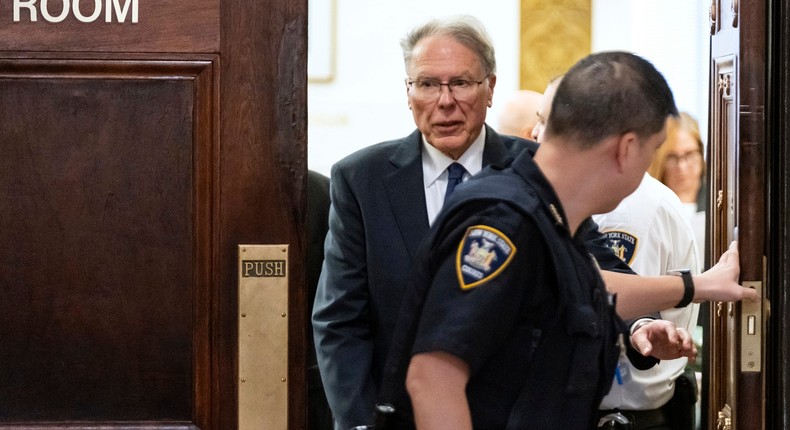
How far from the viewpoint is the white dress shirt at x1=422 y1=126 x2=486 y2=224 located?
7.02ft

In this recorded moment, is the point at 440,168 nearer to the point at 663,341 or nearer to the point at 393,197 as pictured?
the point at 393,197

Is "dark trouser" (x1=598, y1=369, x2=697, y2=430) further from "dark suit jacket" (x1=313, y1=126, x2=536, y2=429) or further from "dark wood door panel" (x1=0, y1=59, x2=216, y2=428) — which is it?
"dark wood door panel" (x1=0, y1=59, x2=216, y2=428)

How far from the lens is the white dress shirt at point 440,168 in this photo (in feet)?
7.02

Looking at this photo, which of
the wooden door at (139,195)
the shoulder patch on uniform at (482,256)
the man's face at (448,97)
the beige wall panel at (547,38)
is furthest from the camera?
the beige wall panel at (547,38)

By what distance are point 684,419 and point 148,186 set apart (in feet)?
4.74

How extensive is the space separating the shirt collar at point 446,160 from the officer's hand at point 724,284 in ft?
1.57

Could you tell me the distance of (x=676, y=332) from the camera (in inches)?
66.1

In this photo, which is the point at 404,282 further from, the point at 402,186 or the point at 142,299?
the point at 142,299

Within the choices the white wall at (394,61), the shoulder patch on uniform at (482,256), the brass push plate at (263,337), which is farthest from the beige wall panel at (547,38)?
the shoulder patch on uniform at (482,256)

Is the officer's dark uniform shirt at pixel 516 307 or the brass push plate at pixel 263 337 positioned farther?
the brass push plate at pixel 263 337

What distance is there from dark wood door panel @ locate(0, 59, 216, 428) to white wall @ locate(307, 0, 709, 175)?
245cm

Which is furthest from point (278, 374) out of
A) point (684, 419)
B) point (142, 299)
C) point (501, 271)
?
point (684, 419)

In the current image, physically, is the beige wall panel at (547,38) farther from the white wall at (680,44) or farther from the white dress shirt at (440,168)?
the white dress shirt at (440,168)

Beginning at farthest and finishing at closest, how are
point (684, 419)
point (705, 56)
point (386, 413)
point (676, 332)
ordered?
point (705, 56) < point (684, 419) < point (676, 332) < point (386, 413)
